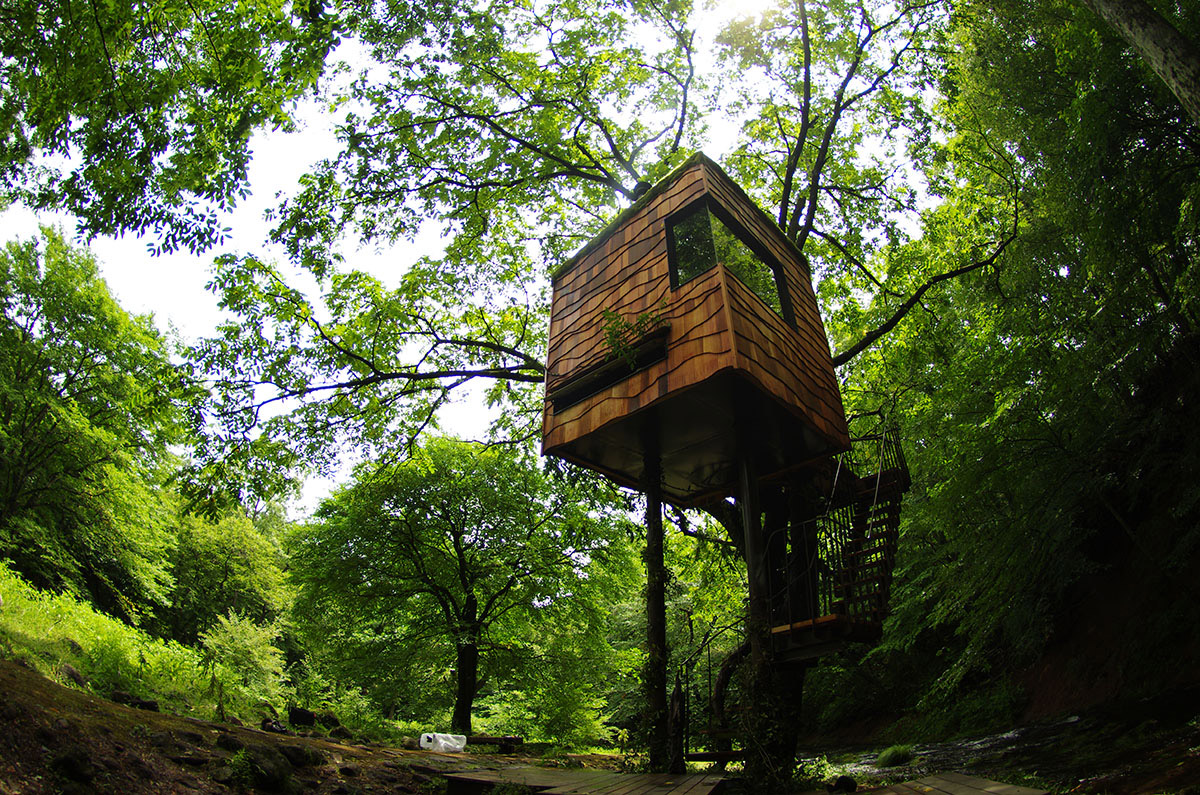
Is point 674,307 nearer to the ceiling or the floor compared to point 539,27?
nearer to the floor

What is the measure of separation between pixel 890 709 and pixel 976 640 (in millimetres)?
10378

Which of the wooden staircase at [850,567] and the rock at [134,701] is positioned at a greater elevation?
the wooden staircase at [850,567]

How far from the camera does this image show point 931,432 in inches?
360

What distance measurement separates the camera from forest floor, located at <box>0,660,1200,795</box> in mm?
4172

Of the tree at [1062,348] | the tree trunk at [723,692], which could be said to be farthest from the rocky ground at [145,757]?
the tree at [1062,348]

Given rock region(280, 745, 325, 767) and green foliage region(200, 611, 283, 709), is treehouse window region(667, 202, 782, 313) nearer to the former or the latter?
rock region(280, 745, 325, 767)

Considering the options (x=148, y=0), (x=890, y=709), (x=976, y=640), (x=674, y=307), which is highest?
(x=148, y=0)

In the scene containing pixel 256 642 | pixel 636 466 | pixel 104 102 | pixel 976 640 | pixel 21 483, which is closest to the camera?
pixel 104 102

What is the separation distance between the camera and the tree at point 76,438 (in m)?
16.9

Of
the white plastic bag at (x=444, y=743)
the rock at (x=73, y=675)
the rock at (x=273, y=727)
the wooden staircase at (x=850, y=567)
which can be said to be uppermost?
the wooden staircase at (x=850, y=567)

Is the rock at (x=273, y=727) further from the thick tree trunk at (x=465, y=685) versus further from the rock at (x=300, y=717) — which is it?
the thick tree trunk at (x=465, y=685)

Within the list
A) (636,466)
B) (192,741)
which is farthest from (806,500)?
(192,741)

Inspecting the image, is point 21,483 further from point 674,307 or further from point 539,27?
point 674,307

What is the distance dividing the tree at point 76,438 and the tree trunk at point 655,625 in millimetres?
14880
